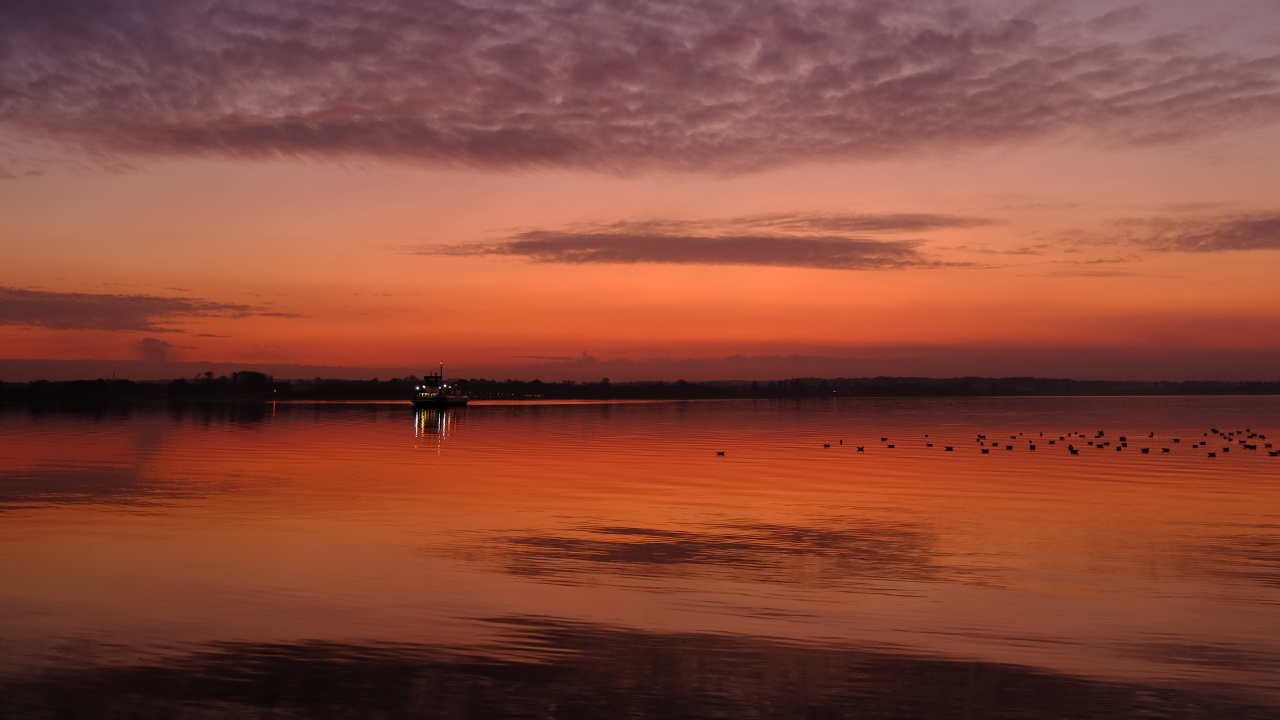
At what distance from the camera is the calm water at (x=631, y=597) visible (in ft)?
40.3

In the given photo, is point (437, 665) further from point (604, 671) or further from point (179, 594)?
point (179, 594)

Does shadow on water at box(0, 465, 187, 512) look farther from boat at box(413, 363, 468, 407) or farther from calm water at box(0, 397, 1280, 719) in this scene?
boat at box(413, 363, 468, 407)

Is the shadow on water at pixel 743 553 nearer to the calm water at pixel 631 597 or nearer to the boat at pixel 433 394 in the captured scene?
the calm water at pixel 631 597

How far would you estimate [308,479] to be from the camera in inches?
1620

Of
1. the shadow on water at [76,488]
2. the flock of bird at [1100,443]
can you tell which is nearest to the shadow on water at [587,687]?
the shadow on water at [76,488]

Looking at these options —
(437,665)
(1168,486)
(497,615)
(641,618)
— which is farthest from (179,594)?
(1168,486)

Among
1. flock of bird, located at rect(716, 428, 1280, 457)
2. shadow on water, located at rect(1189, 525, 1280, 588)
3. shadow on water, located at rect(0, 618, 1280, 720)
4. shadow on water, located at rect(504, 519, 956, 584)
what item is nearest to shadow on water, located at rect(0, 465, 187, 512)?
shadow on water, located at rect(504, 519, 956, 584)

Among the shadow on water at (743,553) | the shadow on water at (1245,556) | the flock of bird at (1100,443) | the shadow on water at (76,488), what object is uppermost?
the flock of bird at (1100,443)

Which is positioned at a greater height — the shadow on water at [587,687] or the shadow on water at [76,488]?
the shadow on water at [587,687]

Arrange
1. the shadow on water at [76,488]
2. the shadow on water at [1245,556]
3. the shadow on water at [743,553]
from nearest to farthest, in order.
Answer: the shadow on water at [743,553]
the shadow on water at [1245,556]
the shadow on water at [76,488]

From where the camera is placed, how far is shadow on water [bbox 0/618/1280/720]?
11539 mm

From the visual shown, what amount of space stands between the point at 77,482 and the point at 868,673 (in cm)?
3510

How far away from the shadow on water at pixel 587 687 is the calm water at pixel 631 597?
53mm

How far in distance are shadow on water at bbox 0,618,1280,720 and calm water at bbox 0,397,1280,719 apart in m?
0.05
